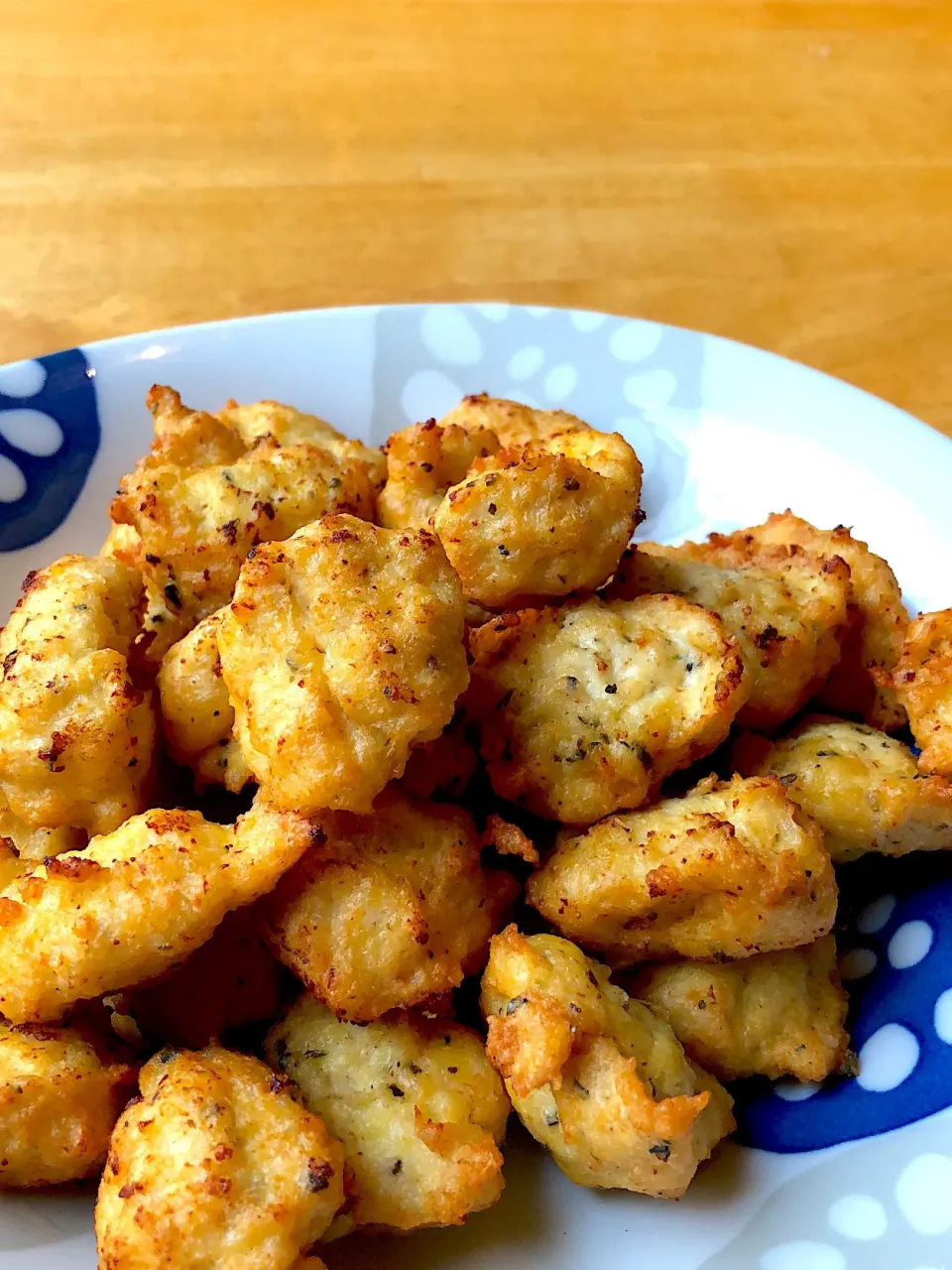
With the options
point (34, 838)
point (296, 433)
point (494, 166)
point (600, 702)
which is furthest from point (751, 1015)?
point (494, 166)

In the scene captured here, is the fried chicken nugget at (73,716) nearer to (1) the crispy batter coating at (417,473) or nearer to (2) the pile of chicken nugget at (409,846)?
(2) the pile of chicken nugget at (409,846)

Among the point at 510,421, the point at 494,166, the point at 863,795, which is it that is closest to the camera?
the point at 863,795

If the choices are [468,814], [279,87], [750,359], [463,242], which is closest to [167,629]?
[468,814]

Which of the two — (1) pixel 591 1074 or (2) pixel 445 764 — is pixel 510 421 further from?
(1) pixel 591 1074

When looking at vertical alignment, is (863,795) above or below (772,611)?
below

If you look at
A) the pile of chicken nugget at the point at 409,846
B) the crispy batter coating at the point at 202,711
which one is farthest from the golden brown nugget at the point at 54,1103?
the crispy batter coating at the point at 202,711

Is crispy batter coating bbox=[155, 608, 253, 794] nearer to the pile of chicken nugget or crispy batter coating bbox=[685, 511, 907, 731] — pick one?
the pile of chicken nugget

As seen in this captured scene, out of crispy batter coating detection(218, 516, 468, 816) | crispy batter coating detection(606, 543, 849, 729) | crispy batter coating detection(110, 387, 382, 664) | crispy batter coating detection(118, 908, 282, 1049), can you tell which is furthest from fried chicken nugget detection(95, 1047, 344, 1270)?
crispy batter coating detection(606, 543, 849, 729)
